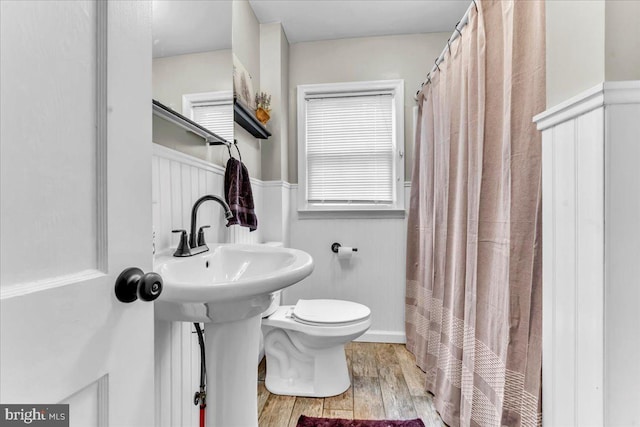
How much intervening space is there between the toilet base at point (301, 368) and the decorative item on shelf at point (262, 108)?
1359mm

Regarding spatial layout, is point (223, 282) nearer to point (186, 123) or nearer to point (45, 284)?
point (45, 284)

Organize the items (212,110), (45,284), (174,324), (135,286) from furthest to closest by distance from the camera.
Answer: (212,110) → (174,324) → (135,286) → (45,284)

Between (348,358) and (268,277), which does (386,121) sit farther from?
(268,277)

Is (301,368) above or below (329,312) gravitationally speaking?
below

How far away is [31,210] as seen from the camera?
1.04 ft

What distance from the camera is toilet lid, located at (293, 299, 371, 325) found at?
1586mm

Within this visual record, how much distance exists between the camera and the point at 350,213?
2340mm

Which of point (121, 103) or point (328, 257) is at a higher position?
point (121, 103)

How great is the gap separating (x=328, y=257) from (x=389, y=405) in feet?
3.52

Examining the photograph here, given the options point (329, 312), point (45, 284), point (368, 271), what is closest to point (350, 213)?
point (368, 271)

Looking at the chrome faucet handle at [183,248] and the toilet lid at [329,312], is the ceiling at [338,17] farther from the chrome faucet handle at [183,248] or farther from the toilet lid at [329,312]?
the toilet lid at [329,312]

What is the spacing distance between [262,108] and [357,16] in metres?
0.92

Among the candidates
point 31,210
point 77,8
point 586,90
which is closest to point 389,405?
point 586,90

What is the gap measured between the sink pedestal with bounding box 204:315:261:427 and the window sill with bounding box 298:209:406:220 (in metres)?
1.50
